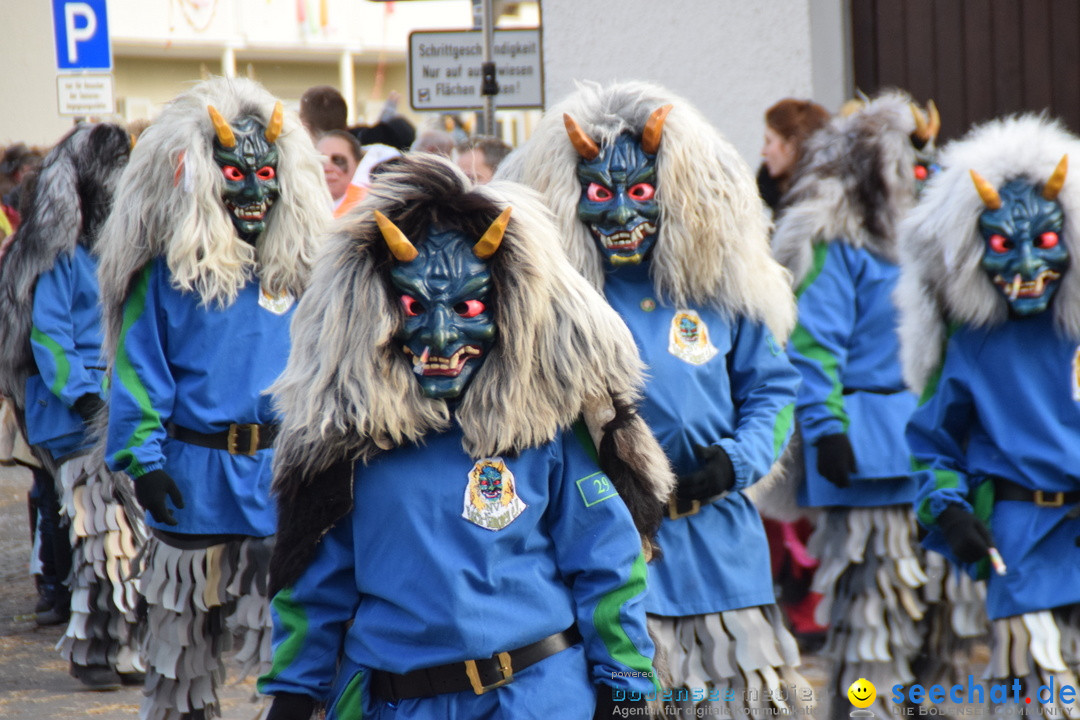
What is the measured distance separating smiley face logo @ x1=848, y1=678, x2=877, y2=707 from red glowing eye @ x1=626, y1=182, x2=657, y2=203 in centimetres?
207

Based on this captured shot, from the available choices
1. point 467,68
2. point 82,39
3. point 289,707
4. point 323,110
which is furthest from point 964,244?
point 82,39

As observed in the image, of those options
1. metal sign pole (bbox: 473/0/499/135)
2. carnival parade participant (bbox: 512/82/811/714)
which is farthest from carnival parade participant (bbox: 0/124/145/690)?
carnival parade participant (bbox: 512/82/811/714)

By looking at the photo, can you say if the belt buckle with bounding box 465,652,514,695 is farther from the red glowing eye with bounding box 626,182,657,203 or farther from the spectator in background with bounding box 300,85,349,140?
the spectator in background with bounding box 300,85,349,140

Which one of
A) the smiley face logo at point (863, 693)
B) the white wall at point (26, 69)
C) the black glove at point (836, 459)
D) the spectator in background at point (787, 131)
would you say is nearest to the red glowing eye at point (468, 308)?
the black glove at point (836, 459)

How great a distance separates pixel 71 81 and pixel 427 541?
8434 millimetres

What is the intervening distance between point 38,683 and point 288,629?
12.6 ft

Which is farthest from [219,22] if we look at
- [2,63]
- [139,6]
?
[2,63]

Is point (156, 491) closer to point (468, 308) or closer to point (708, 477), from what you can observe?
point (708, 477)

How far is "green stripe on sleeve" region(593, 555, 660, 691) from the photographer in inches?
106

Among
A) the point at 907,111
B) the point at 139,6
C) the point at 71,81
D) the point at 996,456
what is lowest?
the point at 996,456

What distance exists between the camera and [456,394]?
277 cm

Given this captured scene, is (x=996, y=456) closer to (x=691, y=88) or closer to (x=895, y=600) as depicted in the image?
(x=895, y=600)

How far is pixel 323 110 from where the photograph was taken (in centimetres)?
786

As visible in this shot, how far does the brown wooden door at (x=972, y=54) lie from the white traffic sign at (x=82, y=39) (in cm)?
542
